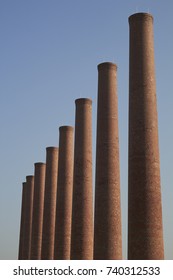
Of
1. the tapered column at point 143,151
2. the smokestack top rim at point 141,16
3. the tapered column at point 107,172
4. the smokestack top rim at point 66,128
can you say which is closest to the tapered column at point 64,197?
the smokestack top rim at point 66,128

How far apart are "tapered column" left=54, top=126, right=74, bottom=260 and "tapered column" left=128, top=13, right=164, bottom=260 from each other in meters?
11.8

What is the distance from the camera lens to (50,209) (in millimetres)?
32688

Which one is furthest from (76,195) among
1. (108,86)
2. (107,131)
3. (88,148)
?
(108,86)

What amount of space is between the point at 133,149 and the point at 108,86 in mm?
5509

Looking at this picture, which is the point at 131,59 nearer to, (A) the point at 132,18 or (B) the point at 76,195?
(A) the point at 132,18

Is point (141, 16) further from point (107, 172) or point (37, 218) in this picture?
point (37, 218)

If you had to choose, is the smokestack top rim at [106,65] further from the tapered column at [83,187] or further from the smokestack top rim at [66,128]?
the smokestack top rim at [66,128]

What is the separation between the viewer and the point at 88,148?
24.4 meters

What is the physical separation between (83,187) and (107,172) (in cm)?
328

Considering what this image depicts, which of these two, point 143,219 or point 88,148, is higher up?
point 88,148

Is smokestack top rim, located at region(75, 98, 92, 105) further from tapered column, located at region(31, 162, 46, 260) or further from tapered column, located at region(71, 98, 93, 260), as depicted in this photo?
tapered column, located at region(31, 162, 46, 260)

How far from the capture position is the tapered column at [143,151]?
15.9 m
